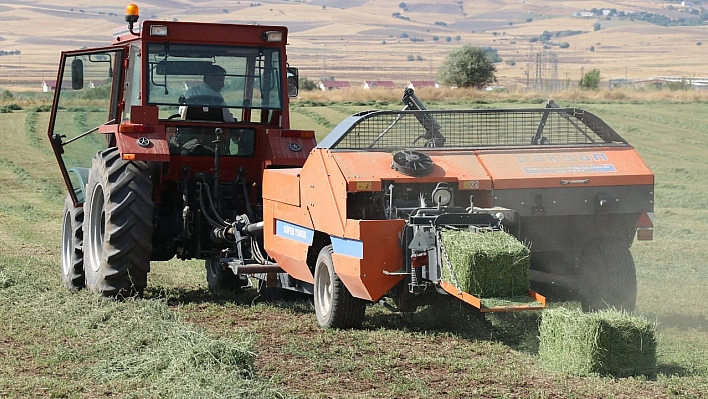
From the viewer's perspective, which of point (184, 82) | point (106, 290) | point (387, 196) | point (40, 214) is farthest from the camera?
point (40, 214)

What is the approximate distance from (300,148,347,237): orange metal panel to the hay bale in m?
2.00

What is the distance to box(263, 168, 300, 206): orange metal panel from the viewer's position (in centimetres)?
876

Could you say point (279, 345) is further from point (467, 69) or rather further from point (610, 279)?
point (467, 69)

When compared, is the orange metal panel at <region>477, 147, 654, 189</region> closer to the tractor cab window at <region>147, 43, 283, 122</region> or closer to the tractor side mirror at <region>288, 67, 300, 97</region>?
the tractor side mirror at <region>288, 67, 300, 97</region>

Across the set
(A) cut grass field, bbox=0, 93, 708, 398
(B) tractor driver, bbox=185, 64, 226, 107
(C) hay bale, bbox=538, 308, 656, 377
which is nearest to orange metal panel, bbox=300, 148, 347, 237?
(A) cut grass field, bbox=0, 93, 708, 398

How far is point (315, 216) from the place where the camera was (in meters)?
8.34

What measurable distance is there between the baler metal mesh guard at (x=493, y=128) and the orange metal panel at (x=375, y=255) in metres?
1.11

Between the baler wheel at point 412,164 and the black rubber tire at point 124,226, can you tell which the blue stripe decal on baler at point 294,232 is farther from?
the black rubber tire at point 124,226

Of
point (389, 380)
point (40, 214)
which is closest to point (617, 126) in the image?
point (40, 214)

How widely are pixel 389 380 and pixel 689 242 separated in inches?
340

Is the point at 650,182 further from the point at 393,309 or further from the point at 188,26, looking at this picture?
the point at 188,26

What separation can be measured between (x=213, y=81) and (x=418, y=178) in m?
3.23

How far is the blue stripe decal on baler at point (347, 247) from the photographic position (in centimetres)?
757

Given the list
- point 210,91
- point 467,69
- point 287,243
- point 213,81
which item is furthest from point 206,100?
point 467,69
